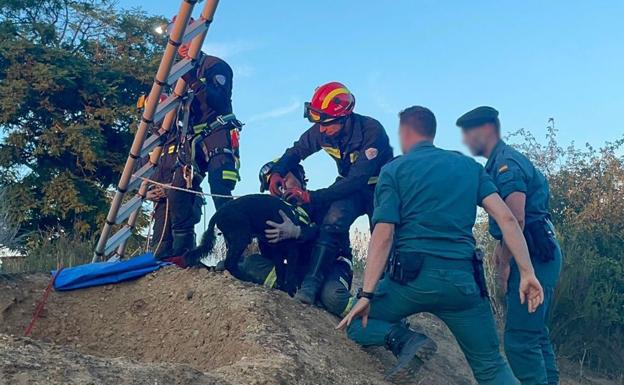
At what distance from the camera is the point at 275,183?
22.1ft

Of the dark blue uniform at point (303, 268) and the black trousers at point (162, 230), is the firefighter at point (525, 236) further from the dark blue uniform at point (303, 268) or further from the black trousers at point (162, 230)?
the black trousers at point (162, 230)

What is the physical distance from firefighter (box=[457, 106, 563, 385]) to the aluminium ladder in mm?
2583

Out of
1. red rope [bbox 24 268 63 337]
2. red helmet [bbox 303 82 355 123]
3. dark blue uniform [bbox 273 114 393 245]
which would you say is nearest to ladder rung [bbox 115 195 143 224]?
red rope [bbox 24 268 63 337]

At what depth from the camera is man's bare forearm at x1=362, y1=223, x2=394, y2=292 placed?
4.70 metres

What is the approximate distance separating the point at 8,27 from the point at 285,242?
14.5 meters

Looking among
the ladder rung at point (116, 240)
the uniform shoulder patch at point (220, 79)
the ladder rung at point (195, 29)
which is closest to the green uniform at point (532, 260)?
the uniform shoulder patch at point (220, 79)

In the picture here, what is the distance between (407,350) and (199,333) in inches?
64.4

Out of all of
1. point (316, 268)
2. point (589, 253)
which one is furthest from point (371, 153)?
point (589, 253)

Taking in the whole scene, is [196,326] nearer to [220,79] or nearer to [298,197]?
[298,197]

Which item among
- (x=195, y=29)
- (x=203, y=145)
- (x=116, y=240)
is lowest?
(x=116, y=240)

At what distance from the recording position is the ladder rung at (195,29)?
686 centimetres

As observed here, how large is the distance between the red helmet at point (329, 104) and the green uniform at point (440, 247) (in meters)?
1.58

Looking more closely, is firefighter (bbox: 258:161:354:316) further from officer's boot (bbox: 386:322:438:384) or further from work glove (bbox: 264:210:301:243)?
officer's boot (bbox: 386:322:438:384)

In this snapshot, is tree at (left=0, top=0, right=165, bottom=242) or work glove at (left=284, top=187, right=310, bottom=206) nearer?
work glove at (left=284, top=187, right=310, bottom=206)
